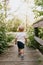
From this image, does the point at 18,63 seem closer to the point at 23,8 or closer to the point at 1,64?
the point at 1,64

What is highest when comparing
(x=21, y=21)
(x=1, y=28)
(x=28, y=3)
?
(x=1, y=28)

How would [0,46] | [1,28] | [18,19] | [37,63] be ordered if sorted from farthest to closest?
[18,19], [1,28], [0,46], [37,63]

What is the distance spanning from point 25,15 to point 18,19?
0.72 meters

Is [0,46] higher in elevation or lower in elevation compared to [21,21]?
higher

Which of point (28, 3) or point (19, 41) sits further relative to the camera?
point (28, 3)

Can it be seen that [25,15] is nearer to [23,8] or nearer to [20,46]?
[23,8]

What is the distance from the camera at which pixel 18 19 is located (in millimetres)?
13305

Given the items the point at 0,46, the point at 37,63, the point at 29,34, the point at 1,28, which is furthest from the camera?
the point at 29,34

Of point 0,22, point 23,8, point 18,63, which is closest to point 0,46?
point 0,22

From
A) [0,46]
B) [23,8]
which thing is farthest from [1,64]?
[23,8]

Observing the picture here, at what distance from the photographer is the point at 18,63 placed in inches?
202

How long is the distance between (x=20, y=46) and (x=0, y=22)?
198cm

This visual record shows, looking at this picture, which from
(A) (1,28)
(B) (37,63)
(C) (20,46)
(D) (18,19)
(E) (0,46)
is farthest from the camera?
(D) (18,19)

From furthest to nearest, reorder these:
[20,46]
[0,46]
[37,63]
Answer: [0,46], [20,46], [37,63]
